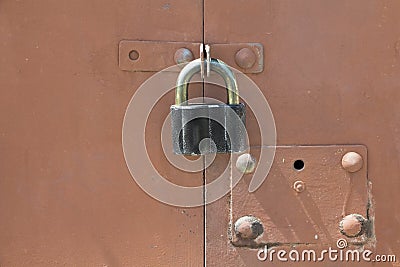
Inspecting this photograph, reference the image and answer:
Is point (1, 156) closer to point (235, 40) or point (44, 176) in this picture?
point (44, 176)

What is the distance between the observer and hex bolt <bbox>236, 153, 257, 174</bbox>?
3.46 feet

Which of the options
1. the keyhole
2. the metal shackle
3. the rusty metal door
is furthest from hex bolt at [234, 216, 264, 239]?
the metal shackle

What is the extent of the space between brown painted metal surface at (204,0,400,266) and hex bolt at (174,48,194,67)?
0.32ft

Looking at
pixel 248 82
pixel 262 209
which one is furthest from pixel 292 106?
pixel 262 209

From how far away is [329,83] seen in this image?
1074 millimetres

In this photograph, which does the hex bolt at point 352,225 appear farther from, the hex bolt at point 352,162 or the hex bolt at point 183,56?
the hex bolt at point 183,56

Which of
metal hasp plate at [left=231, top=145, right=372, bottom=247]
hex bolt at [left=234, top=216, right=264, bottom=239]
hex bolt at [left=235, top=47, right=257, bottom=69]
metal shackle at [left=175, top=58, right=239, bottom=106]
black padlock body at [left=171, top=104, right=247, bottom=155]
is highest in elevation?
hex bolt at [left=235, top=47, right=257, bottom=69]

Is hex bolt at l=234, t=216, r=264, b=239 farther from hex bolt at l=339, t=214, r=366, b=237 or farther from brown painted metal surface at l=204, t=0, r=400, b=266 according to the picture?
hex bolt at l=339, t=214, r=366, b=237

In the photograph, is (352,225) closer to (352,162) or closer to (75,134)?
(352,162)

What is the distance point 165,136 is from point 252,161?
0.54 ft

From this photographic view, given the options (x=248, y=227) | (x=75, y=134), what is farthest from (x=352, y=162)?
(x=75, y=134)

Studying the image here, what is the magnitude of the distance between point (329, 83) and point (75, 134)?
48cm

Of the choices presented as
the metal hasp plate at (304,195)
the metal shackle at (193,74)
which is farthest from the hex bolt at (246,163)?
the metal shackle at (193,74)

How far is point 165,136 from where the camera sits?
106cm
